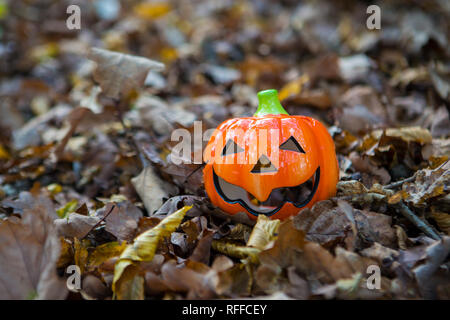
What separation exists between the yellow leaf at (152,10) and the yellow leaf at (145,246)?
4908 millimetres

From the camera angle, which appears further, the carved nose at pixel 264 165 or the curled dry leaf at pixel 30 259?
the carved nose at pixel 264 165

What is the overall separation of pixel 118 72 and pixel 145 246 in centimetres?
126

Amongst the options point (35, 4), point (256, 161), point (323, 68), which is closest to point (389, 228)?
point (256, 161)

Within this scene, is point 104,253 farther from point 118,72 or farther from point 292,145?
point 118,72

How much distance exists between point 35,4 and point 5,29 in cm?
152

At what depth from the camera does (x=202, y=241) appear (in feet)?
5.22

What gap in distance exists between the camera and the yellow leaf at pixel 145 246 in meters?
1.45

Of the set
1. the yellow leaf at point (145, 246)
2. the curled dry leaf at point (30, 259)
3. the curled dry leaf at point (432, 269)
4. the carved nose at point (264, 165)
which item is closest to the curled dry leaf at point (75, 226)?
the curled dry leaf at point (30, 259)

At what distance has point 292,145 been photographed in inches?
71.9

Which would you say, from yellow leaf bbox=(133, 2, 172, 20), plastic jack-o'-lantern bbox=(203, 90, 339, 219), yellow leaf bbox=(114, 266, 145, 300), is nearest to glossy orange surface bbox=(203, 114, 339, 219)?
plastic jack-o'-lantern bbox=(203, 90, 339, 219)

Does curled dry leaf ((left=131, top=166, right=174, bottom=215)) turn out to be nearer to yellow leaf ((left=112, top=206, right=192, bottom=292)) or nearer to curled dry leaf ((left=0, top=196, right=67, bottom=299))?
yellow leaf ((left=112, top=206, right=192, bottom=292))

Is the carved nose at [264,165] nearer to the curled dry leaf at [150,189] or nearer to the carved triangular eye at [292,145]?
the carved triangular eye at [292,145]
